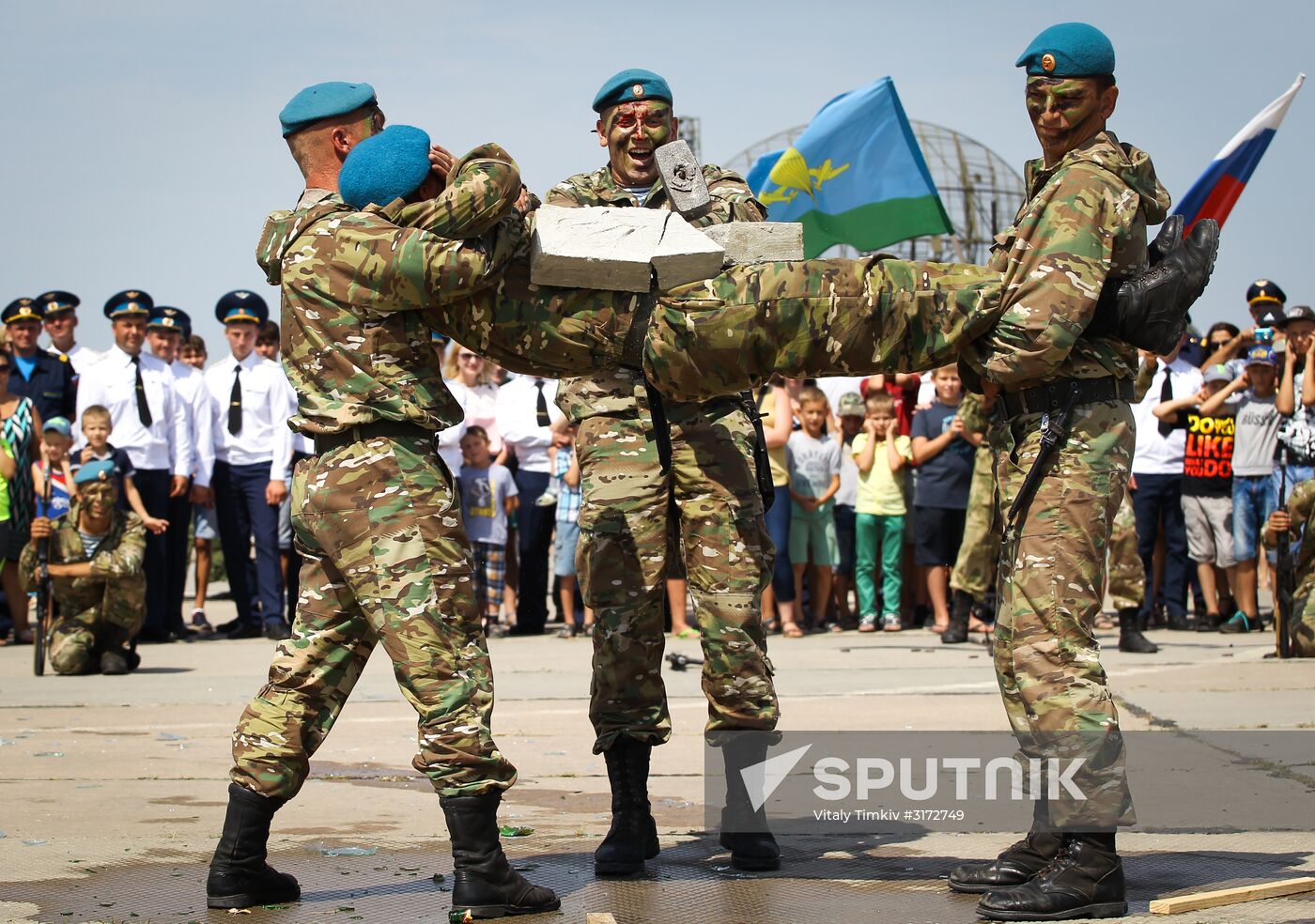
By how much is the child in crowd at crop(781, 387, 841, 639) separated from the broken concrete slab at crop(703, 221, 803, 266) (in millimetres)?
8164

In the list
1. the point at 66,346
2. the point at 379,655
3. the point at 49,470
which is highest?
the point at 66,346

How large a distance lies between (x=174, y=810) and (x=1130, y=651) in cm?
710

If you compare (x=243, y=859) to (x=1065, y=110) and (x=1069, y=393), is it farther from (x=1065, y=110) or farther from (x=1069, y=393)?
(x=1065, y=110)

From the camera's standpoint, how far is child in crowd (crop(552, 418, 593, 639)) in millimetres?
12438

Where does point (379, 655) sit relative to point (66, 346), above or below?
below

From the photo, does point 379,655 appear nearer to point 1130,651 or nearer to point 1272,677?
point 1130,651

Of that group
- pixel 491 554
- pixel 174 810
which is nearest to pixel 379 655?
pixel 491 554

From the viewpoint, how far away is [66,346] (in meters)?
13.0

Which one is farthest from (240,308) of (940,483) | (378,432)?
(378,432)

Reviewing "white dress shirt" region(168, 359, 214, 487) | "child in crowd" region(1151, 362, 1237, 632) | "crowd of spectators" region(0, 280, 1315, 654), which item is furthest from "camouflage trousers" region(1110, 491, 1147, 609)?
"white dress shirt" region(168, 359, 214, 487)

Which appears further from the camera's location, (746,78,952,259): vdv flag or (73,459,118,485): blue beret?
(746,78,952,259): vdv flag

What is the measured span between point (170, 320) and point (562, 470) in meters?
3.48

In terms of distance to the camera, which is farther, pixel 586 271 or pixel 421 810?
pixel 421 810

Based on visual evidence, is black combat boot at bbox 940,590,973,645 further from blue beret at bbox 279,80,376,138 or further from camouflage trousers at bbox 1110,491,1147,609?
blue beret at bbox 279,80,376,138
